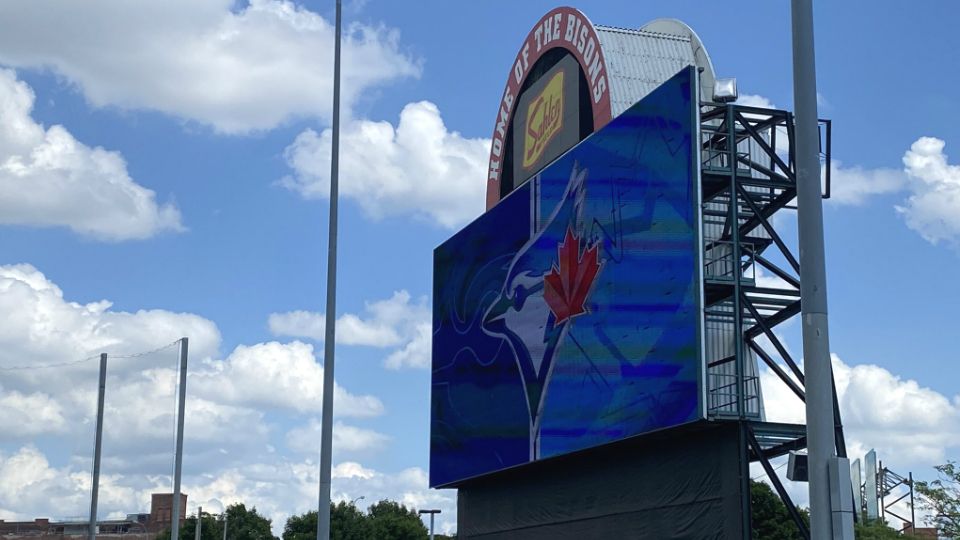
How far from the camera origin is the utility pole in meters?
10.4

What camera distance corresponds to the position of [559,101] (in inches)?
1371

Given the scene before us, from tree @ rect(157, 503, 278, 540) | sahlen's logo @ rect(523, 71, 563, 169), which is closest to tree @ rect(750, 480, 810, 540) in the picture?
sahlen's logo @ rect(523, 71, 563, 169)

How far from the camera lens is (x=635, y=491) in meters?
27.2

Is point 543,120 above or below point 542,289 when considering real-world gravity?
above

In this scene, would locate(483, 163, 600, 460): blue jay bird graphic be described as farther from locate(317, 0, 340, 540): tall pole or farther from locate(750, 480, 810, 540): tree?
locate(750, 480, 810, 540): tree

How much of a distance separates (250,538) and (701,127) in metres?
78.8

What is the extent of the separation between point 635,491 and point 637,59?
11.0 m

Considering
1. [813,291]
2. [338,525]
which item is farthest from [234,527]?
[813,291]

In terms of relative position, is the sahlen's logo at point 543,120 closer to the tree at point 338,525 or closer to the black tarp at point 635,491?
the black tarp at point 635,491

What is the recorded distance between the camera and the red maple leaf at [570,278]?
94.7ft

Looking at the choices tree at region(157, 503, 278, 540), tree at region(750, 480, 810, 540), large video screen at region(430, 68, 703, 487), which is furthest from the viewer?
tree at region(157, 503, 278, 540)

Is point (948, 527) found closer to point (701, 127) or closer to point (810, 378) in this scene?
point (701, 127)

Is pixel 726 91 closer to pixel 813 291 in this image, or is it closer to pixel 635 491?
pixel 635 491

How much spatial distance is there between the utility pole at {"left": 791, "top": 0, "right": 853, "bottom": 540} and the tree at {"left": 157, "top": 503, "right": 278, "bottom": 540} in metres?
Result: 90.4
